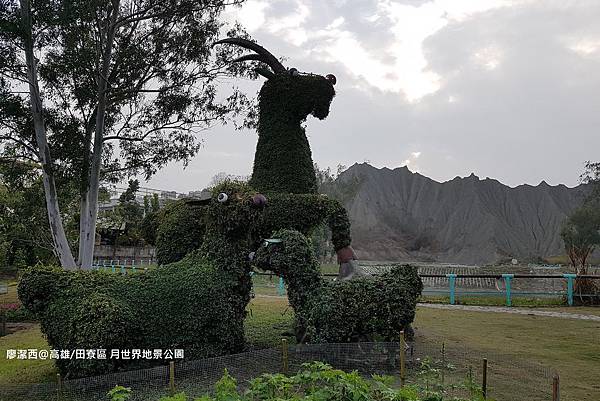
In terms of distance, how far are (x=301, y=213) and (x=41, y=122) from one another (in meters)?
7.80

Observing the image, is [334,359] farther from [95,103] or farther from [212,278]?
[95,103]

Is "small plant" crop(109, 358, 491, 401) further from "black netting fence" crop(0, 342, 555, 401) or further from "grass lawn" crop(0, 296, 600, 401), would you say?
"grass lawn" crop(0, 296, 600, 401)

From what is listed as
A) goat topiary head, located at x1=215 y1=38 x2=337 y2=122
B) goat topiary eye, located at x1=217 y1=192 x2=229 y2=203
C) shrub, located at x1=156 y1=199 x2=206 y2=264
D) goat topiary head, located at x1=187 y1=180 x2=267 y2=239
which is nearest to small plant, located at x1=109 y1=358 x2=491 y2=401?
goat topiary head, located at x1=187 y1=180 x2=267 y2=239

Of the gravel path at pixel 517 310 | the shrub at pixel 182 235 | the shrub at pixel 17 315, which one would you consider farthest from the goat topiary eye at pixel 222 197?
the gravel path at pixel 517 310

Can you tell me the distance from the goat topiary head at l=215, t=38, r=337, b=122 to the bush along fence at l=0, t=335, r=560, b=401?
15.8ft

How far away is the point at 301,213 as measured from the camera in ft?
27.7

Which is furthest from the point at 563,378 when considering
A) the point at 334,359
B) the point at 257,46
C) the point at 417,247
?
the point at 417,247

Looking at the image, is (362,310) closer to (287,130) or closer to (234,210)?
(234,210)

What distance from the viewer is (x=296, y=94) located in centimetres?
940

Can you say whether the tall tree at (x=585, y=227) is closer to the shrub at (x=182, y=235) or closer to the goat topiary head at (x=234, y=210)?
the shrub at (x=182, y=235)

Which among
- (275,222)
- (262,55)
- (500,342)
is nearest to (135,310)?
(275,222)

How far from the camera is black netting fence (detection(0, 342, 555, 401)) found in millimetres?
4926

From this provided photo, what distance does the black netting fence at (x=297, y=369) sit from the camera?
16.2 feet

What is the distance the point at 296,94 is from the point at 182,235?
338 centimetres
